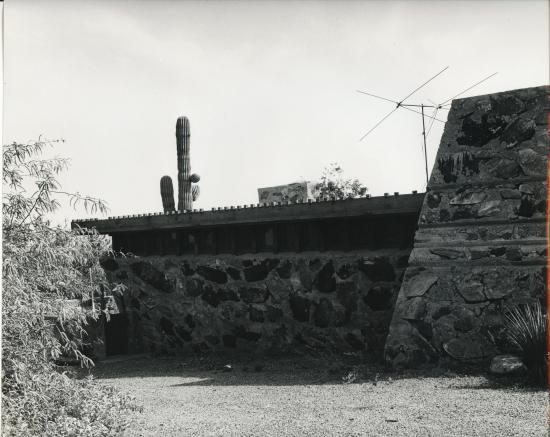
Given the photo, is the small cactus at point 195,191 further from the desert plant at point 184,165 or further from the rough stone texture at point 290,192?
the rough stone texture at point 290,192

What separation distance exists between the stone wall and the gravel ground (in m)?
0.69

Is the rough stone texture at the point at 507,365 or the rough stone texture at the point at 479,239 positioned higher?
the rough stone texture at the point at 479,239

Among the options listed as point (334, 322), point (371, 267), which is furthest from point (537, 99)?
point (334, 322)

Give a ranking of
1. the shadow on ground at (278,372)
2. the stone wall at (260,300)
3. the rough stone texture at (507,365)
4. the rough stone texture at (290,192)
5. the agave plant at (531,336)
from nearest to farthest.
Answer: the agave plant at (531,336) → the rough stone texture at (507,365) → the shadow on ground at (278,372) → the stone wall at (260,300) → the rough stone texture at (290,192)

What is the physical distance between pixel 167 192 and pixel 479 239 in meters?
7.06

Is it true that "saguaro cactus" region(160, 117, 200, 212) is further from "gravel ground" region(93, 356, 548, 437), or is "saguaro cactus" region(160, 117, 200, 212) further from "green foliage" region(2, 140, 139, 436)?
"green foliage" region(2, 140, 139, 436)

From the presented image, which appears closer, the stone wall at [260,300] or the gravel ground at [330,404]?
the gravel ground at [330,404]

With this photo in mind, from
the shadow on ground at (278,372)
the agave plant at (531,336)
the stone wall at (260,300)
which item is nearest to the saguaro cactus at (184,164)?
the stone wall at (260,300)

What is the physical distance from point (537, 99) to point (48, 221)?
586 cm

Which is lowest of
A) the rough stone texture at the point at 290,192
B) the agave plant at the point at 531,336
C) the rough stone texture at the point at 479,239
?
the agave plant at the point at 531,336

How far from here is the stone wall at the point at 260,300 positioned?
27.4 ft

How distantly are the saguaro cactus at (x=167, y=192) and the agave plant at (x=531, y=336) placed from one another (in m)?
7.69

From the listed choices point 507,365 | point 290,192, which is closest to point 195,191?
point 290,192

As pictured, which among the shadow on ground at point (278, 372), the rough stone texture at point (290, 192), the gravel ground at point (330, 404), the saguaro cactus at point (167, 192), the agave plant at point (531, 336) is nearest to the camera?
the gravel ground at point (330, 404)
